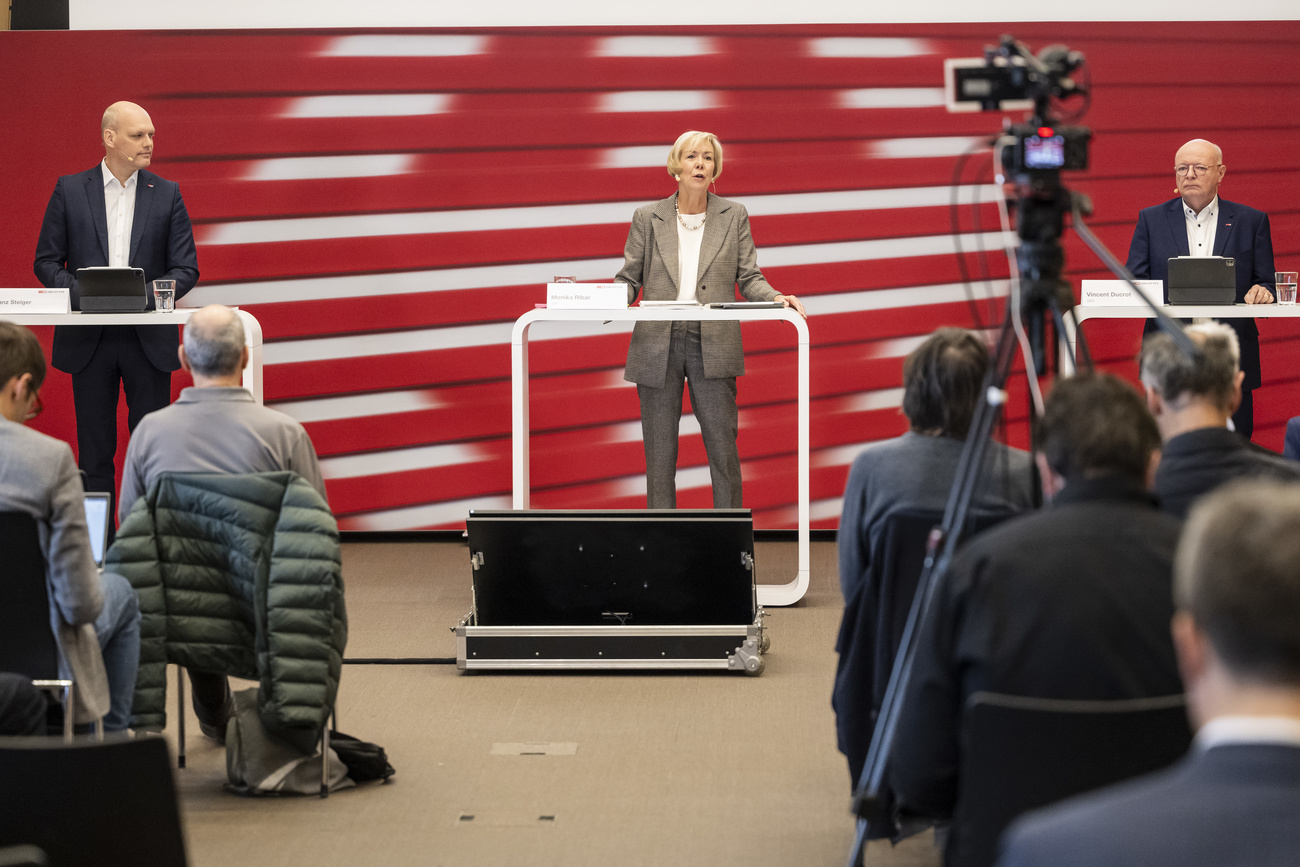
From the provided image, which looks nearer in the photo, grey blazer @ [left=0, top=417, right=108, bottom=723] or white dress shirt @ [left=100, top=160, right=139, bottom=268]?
grey blazer @ [left=0, top=417, right=108, bottom=723]

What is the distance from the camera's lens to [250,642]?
3064 millimetres

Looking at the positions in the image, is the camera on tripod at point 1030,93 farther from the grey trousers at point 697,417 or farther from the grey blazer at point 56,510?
the grey trousers at point 697,417

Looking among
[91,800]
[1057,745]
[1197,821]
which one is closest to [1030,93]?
[1057,745]

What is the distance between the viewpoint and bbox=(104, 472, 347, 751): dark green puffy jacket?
2945 millimetres

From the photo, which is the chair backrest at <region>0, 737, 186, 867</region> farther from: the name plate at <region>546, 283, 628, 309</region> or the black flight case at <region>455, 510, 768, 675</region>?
the name plate at <region>546, 283, 628, 309</region>

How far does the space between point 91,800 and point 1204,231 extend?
16.2ft

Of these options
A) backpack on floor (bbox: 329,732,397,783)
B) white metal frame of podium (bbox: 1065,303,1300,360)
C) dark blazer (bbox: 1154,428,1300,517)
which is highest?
white metal frame of podium (bbox: 1065,303,1300,360)

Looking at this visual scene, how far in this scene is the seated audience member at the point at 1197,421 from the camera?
239cm

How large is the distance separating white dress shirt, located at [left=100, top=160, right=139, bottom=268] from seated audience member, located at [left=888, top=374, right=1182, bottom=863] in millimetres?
4318

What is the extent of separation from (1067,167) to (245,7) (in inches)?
195

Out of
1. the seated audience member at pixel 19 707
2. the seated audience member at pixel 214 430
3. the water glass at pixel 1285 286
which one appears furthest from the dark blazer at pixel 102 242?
the water glass at pixel 1285 286

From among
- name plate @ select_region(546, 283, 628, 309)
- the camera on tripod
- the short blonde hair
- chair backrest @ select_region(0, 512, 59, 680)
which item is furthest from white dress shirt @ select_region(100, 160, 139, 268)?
the camera on tripod

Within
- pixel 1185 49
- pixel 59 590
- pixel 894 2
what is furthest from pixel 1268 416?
pixel 59 590

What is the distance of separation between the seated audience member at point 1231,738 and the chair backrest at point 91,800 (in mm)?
1048
